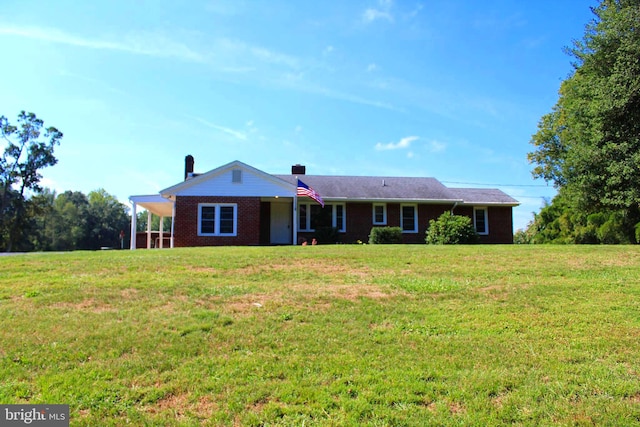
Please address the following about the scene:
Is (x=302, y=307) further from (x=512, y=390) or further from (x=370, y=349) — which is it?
(x=512, y=390)

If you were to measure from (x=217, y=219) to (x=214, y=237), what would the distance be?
876mm

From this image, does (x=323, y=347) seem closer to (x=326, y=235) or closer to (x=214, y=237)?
(x=214, y=237)

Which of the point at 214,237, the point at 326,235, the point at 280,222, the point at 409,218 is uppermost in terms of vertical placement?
the point at 409,218

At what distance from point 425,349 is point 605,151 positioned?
56.9 feet

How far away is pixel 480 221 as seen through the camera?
26.7 metres

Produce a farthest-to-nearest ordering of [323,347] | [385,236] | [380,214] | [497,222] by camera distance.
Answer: [497,222] → [380,214] → [385,236] → [323,347]

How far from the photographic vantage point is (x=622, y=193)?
18.9 metres

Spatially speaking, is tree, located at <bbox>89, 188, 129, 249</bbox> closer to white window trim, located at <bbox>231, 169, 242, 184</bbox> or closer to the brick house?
the brick house

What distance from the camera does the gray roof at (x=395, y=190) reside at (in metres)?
25.1

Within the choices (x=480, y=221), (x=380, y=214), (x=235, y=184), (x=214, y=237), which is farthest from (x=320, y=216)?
(x=480, y=221)

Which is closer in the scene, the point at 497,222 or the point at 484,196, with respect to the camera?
the point at 497,222

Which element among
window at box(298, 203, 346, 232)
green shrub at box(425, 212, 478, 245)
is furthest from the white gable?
green shrub at box(425, 212, 478, 245)

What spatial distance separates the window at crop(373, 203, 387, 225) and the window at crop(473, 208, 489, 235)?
553cm

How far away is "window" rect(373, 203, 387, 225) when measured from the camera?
25.2 metres
